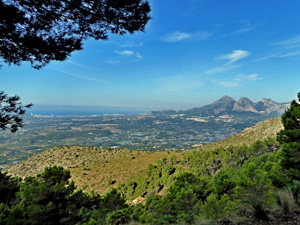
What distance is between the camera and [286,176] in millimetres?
10133

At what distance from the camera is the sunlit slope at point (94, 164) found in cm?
3447

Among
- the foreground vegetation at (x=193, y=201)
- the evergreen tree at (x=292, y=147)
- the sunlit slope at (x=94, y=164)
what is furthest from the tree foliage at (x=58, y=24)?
the sunlit slope at (x=94, y=164)

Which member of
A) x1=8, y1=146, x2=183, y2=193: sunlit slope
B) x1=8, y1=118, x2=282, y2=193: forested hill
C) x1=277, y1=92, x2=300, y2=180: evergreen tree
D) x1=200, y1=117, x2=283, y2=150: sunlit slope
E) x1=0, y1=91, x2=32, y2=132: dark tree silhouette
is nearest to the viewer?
x1=0, y1=91, x2=32, y2=132: dark tree silhouette

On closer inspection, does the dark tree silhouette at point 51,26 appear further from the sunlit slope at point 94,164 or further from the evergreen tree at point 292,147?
the sunlit slope at point 94,164

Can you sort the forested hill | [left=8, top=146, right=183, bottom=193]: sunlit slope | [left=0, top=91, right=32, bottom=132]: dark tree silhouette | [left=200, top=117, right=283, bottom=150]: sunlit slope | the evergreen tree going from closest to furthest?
[left=0, top=91, right=32, bottom=132]: dark tree silhouette, the evergreen tree, [left=8, top=146, right=183, bottom=193]: sunlit slope, the forested hill, [left=200, top=117, right=283, bottom=150]: sunlit slope

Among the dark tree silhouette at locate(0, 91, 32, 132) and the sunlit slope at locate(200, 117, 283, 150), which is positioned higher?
the dark tree silhouette at locate(0, 91, 32, 132)

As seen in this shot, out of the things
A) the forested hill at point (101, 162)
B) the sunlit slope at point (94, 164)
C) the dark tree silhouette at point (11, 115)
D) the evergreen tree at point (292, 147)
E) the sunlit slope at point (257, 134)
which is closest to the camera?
the dark tree silhouette at point (11, 115)

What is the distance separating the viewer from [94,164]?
144 ft

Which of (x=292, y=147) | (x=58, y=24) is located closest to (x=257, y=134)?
(x=292, y=147)

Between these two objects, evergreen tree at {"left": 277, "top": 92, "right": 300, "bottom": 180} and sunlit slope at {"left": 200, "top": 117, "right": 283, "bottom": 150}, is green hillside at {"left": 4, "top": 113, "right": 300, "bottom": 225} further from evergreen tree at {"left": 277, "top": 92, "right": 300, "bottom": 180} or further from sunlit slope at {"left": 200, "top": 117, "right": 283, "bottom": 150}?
sunlit slope at {"left": 200, "top": 117, "right": 283, "bottom": 150}

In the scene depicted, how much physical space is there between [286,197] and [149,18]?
8569 mm

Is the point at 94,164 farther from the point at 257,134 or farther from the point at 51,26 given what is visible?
the point at 257,134

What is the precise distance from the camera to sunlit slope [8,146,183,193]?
3447 cm

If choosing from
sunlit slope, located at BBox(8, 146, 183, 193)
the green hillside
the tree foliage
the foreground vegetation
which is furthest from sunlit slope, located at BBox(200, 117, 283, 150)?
the tree foliage
